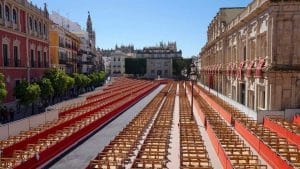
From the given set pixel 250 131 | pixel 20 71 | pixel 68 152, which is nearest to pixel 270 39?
pixel 250 131

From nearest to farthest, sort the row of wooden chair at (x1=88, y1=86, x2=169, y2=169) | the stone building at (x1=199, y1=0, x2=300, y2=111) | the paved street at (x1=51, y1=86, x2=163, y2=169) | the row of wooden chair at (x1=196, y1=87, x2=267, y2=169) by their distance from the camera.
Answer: the row of wooden chair at (x1=196, y1=87, x2=267, y2=169)
the row of wooden chair at (x1=88, y1=86, x2=169, y2=169)
the paved street at (x1=51, y1=86, x2=163, y2=169)
the stone building at (x1=199, y1=0, x2=300, y2=111)

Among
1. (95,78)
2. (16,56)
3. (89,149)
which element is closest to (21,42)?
(16,56)

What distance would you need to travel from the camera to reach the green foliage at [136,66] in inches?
5276

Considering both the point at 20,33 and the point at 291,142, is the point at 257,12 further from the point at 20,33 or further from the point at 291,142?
the point at 20,33

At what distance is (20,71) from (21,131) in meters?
18.5

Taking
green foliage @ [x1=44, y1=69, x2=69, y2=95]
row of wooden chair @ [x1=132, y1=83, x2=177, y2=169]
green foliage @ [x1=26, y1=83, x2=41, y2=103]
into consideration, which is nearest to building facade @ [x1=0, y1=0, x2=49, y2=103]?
green foliage @ [x1=44, y1=69, x2=69, y2=95]

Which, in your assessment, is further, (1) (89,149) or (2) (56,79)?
(2) (56,79)

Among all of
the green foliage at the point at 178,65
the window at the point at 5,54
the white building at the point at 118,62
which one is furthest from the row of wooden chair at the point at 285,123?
the white building at the point at 118,62

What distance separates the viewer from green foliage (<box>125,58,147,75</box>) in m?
134

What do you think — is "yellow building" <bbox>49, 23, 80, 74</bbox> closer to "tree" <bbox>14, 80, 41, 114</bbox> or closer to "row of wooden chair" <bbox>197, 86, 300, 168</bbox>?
"tree" <bbox>14, 80, 41, 114</bbox>

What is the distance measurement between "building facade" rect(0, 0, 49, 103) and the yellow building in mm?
8923

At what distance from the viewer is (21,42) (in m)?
41.0

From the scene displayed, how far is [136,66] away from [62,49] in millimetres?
72752

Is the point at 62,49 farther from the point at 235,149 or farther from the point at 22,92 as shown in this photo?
the point at 235,149
